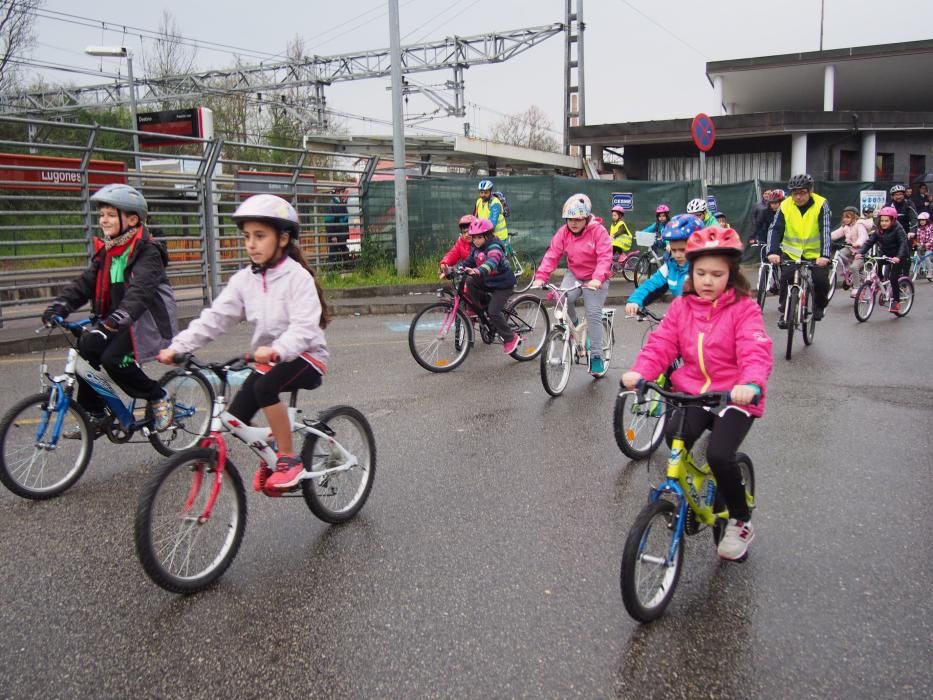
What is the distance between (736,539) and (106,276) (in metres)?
4.32

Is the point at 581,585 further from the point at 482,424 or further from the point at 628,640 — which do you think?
the point at 482,424

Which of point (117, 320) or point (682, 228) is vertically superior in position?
point (682, 228)

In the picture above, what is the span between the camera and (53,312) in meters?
5.23

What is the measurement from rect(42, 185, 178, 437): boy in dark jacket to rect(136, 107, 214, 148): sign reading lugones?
18703mm

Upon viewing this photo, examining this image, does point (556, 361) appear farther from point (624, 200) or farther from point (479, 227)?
point (624, 200)

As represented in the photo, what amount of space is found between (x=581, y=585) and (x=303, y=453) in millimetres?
1583

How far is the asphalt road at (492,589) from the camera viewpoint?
3.15 m

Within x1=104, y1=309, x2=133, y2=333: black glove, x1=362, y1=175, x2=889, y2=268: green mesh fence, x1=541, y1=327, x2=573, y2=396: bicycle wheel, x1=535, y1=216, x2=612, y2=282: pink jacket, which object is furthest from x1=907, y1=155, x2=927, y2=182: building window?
x1=104, y1=309, x2=133, y2=333: black glove

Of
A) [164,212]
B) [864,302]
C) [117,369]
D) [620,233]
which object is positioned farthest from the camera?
[620,233]

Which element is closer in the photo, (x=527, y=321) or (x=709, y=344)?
(x=709, y=344)

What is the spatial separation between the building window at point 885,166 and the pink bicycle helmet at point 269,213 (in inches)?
1173

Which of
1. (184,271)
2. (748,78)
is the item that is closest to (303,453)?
(184,271)

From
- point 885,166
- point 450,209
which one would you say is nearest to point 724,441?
point 450,209

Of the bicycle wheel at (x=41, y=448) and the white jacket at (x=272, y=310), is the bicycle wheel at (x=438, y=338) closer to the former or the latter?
the bicycle wheel at (x=41, y=448)
